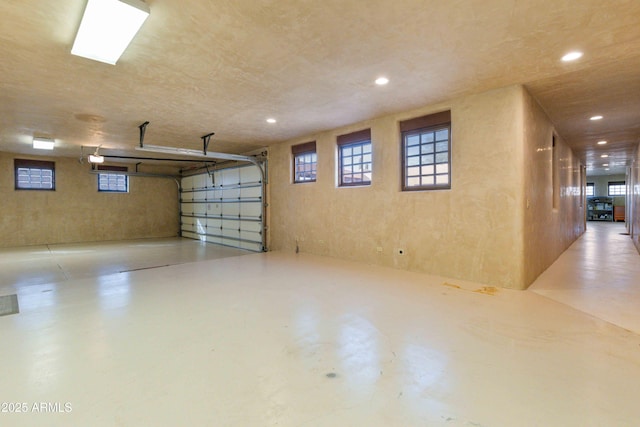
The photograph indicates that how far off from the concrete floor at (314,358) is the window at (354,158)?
8.14ft

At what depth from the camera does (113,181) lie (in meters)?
10.7

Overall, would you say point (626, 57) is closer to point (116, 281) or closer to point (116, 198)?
point (116, 281)

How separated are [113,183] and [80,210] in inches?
52.5

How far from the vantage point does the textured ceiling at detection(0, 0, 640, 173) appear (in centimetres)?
238

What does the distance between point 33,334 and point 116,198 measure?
30.6ft

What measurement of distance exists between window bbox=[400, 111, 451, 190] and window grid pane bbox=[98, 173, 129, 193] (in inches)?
397

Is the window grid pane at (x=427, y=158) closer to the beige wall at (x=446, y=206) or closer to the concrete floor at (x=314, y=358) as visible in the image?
the beige wall at (x=446, y=206)

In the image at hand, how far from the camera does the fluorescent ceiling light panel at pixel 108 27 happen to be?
7.07ft

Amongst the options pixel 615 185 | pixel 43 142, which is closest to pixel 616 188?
pixel 615 185

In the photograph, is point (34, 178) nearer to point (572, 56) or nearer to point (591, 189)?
point (572, 56)

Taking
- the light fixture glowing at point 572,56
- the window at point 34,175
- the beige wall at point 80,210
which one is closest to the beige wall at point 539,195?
the light fixture glowing at point 572,56

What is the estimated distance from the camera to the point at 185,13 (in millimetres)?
2381

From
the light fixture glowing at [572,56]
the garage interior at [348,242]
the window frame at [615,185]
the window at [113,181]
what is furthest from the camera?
the window frame at [615,185]

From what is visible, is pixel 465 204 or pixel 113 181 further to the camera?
pixel 113 181
